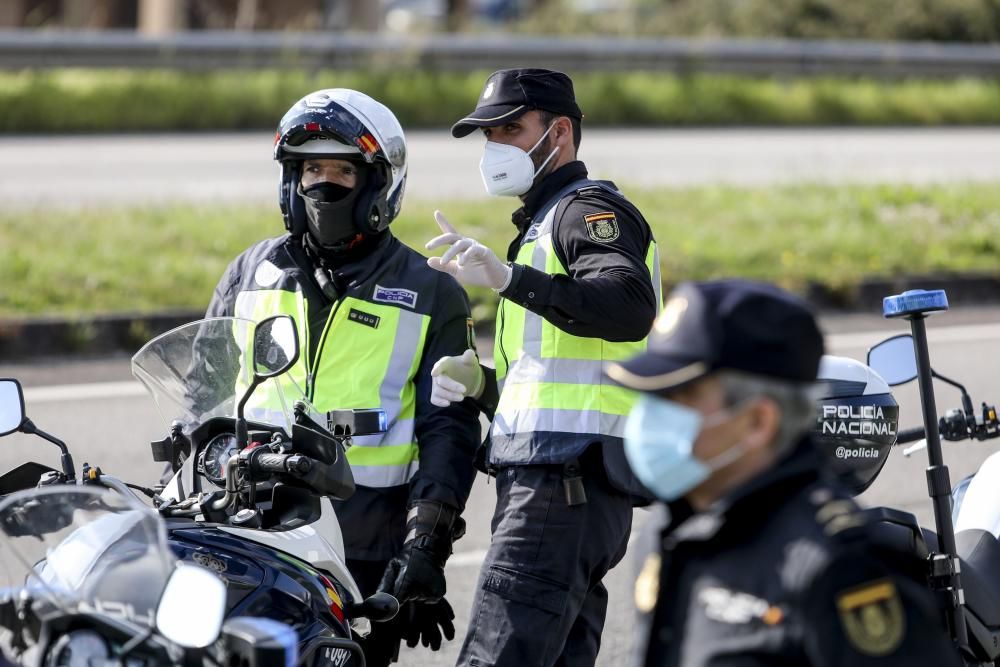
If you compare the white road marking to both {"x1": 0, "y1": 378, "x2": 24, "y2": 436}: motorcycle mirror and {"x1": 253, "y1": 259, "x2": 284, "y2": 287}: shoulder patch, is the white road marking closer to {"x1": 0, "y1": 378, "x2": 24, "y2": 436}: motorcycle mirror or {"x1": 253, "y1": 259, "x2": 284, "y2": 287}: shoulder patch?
{"x1": 253, "y1": 259, "x2": 284, "y2": 287}: shoulder patch

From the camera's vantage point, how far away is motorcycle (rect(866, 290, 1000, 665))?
138 inches

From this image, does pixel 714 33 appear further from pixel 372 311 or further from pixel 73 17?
pixel 372 311

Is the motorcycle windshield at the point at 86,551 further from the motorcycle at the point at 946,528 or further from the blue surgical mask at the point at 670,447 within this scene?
the motorcycle at the point at 946,528

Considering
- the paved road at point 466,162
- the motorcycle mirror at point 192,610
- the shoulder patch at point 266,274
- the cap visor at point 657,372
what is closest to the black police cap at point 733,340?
the cap visor at point 657,372

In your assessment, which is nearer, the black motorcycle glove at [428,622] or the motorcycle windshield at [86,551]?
the motorcycle windshield at [86,551]

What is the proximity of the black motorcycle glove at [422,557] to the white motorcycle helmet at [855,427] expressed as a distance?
1.03m

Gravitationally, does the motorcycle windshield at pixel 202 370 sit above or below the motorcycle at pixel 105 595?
above

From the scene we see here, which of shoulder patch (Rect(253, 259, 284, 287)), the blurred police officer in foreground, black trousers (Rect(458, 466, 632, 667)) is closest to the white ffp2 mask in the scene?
shoulder patch (Rect(253, 259, 284, 287))

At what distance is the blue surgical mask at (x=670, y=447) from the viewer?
207 centimetres

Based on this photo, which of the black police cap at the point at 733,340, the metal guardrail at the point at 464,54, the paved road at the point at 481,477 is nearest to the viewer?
the black police cap at the point at 733,340

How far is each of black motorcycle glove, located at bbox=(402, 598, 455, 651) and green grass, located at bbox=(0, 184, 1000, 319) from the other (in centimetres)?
565

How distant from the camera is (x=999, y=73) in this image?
20781mm

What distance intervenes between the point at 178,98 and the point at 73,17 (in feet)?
19.5

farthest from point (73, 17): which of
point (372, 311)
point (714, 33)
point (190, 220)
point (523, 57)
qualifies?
point (372, 311)
